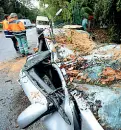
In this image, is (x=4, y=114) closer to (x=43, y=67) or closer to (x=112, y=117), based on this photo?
Answer: (x=43, y=67)

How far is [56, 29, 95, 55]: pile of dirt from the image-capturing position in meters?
4.66

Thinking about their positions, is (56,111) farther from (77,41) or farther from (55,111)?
(77,41)

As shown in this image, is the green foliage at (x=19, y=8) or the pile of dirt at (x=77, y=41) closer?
the pile of dirt at (x=77, y=41)

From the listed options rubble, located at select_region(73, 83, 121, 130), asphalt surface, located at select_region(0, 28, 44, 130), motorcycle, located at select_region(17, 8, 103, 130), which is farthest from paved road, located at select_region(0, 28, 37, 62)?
rubble, located at select_region(73, 83, 121, 130)

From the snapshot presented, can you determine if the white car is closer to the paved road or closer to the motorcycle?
the paved road

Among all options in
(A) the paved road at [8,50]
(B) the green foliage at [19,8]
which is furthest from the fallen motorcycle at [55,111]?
(B) the green foliage at [19,8]

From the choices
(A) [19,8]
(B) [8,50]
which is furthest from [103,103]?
(A) [19,8]

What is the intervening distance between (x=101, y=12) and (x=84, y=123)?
355 inches

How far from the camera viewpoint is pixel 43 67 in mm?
4992

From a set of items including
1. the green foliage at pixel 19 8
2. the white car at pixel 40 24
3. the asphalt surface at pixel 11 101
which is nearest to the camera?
the asphalt surface at pixel 11 101

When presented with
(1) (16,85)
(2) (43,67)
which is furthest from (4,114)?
(1) (16,85)

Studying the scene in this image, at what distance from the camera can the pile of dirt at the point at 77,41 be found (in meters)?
4.66

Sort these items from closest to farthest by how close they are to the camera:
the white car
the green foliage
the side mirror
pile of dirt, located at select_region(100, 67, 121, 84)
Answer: the side mirror, pile of dirt, located at select_region(100, 67, 121, 84), the white car, the green foliage

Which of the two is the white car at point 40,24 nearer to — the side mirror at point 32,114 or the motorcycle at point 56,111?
the motorcycle at point 56,111
